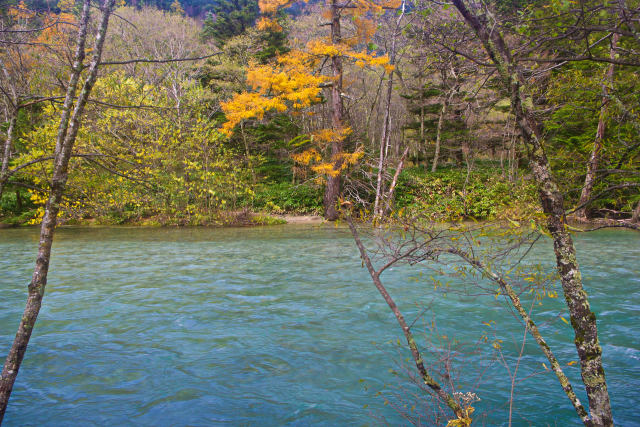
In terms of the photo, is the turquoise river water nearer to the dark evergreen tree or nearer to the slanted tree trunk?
the slanted tree trunk

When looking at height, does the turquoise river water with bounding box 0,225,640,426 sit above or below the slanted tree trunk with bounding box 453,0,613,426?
below

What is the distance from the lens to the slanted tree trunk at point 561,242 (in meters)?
2.51

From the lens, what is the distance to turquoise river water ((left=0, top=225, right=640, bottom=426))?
3658 mm

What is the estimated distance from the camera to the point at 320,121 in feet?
83.6

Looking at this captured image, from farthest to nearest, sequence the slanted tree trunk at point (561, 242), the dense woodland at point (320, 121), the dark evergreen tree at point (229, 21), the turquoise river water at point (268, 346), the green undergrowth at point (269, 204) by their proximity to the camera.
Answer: the dark evergreen tree at point (229, 21)
the green undergrowth at point (269, 204)
the turquoise river water at point (268, 346)
the dense woodland at point (320, 121)
the slanted tree trunk at point (561, 242)

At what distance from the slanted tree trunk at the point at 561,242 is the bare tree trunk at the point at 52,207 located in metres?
2.53

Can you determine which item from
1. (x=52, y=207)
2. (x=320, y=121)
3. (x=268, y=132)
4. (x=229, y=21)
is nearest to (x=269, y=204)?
(x=268, y=132)

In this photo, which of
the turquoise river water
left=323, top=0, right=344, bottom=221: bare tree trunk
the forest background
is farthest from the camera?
left=323, top=0, right=344, bottom=221: bare tree trunk

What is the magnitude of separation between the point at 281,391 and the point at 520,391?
7.09 ft

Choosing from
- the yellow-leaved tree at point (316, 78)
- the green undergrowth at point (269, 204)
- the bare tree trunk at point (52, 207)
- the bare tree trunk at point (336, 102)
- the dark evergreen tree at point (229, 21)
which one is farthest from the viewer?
the dark evergreen tree at point (229, 21)

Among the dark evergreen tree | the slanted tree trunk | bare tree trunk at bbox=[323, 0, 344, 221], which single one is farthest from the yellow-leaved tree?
the slanted tree trunk

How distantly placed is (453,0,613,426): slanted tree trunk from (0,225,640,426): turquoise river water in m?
1.16

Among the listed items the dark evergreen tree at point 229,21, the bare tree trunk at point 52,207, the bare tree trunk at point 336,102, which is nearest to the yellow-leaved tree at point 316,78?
the bare tree trunk at point 336,102

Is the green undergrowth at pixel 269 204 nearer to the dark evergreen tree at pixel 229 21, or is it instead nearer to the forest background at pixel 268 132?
the forest background at pixel 268 132
